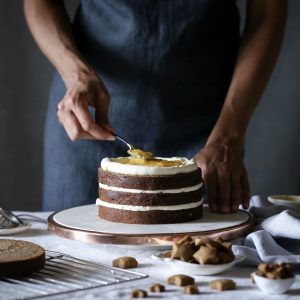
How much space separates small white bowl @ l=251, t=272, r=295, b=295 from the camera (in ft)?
3.59

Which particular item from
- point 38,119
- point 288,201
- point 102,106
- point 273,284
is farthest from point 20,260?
point 38,119

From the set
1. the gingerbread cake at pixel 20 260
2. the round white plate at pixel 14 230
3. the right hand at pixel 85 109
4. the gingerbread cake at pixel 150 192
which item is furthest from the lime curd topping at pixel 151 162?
the gingerbread cake at pixel 20 260

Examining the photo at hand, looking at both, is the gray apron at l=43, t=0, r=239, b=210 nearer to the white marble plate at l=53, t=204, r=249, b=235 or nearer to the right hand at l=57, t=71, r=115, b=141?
the right hand at l=57, t=71, r=115, b=141

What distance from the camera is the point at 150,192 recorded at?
4.92 ft

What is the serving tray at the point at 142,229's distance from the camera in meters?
1.36

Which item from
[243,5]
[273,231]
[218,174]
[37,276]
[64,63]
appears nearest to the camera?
[37,276]

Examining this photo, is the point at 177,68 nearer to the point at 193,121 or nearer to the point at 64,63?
the point at 193,121

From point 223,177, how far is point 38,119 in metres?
1.64

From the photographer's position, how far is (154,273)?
1.24 m

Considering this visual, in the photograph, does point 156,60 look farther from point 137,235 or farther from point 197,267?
point 197,267

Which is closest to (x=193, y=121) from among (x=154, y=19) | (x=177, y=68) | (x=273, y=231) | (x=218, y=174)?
(x=177, y=68)

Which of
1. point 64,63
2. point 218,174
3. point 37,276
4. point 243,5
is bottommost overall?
point 37,276

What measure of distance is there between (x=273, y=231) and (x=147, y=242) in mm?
256

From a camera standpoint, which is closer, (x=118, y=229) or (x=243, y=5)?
(x=118, y=229)
